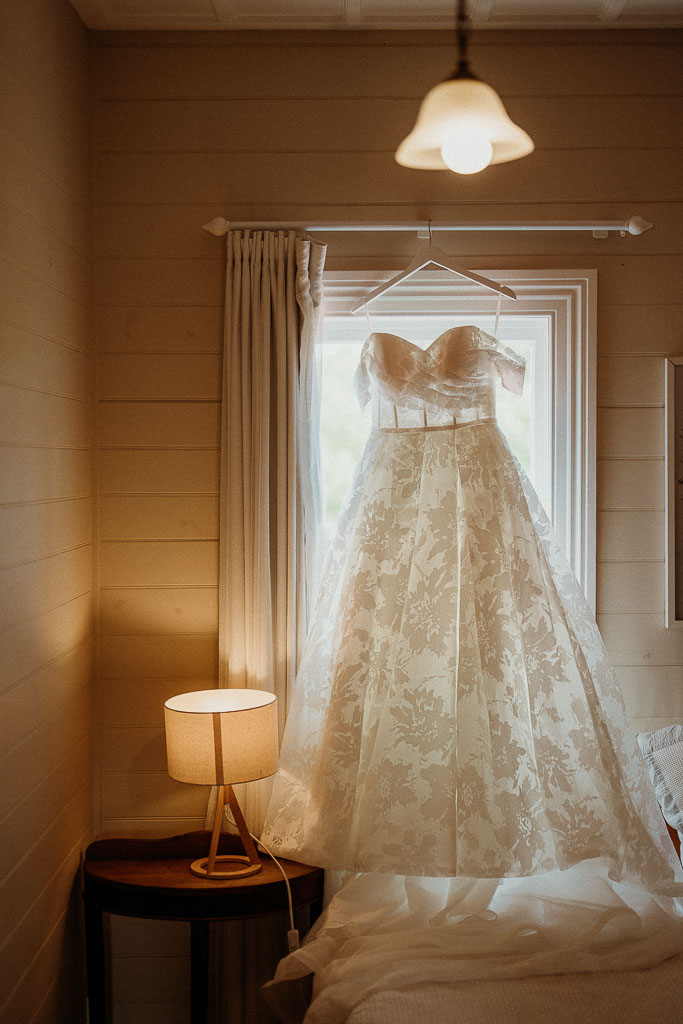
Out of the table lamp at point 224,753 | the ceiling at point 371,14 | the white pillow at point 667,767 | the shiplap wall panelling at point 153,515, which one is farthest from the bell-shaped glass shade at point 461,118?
the white pillow at point 667,767

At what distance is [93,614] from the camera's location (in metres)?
2.23

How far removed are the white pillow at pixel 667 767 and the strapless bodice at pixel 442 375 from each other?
0.91 m

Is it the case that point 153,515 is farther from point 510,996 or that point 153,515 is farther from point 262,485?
point 510,996

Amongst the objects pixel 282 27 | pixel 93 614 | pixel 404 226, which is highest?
pixel 282 27

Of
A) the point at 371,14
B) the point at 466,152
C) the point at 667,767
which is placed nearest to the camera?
the point at 466,152

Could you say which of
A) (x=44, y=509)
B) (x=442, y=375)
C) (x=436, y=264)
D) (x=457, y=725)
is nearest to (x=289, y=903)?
(x=457, y=725)

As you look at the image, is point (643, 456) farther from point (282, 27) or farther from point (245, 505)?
point (282, 27)

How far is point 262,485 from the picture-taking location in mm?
2154

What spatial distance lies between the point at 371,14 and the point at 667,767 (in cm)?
201

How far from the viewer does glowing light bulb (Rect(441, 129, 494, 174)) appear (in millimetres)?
1555

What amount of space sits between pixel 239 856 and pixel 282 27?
6.90ft

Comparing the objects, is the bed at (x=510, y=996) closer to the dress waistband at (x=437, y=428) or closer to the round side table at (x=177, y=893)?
the round side table at (x=177, y=893)

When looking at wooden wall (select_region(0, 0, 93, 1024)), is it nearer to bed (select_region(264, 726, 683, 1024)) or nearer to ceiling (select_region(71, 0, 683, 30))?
ceiling (select_region(71, 0, 683, 30))

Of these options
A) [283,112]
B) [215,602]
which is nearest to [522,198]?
[283,112]
